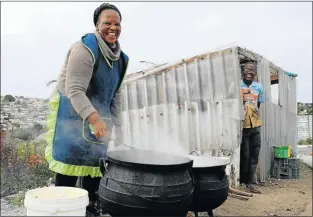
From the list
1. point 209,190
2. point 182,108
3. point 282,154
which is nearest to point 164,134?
point 182,108

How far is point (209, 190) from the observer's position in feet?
12.6

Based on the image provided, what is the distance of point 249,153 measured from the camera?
7.54 m

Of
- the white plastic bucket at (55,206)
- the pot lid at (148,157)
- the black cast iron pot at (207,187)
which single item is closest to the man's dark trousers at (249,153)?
the black cast iron pot at (207,187)

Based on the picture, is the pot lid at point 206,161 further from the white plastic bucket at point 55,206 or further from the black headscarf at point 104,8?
the white plastic bucket at point 55,206

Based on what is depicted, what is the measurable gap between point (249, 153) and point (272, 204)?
1527 mm

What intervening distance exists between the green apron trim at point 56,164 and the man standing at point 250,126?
4.52 m

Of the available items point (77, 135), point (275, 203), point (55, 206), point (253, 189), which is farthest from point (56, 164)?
point (253, 189)

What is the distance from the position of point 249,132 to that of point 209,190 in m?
3.83

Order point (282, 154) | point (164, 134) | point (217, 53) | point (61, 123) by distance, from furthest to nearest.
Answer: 1. point (282, 154)
2. point (164, 134)
3. point (217, 53)
4. point (61, 123)

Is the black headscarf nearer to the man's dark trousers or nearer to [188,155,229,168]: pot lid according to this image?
[188,155,229,168]: pot lid

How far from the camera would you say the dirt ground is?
18.2 ft

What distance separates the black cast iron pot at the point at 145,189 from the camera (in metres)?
3.01

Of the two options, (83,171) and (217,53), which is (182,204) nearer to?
(83,171)

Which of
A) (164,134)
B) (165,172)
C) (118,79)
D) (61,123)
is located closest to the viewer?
(165,172)
